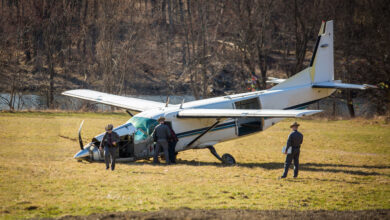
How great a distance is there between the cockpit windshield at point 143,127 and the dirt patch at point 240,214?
7066mm

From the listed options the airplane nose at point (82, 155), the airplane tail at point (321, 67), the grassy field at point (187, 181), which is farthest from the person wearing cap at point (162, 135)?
the airplane tail at point (321, 67)

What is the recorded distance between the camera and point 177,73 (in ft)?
200

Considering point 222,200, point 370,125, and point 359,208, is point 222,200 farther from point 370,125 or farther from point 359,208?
point 370,125

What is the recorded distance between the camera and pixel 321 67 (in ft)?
72.1

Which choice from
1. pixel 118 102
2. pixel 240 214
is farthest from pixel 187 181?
pixel 118 102

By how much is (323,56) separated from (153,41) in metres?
36.1

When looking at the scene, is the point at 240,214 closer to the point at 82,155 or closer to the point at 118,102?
the point at 82,155

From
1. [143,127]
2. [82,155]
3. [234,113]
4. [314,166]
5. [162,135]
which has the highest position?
[234,113]

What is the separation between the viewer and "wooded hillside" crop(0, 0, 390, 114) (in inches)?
1793

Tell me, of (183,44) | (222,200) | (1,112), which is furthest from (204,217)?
(183,44)

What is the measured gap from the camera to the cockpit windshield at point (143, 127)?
16.3 metres

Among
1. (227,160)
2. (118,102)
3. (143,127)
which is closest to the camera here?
(143,127)

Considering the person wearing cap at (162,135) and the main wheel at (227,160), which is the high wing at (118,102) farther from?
the main wheel at (227,160)

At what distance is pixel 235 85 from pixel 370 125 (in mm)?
27439
